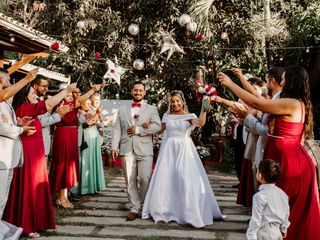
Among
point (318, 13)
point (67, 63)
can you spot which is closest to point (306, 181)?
point (318, 13)

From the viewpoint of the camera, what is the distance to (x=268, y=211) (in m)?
3.33

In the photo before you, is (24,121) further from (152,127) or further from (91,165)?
(91,165)

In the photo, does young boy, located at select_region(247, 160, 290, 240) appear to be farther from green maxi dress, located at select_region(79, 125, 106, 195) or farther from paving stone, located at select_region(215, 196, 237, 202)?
green maxi dress, located at select_region(79, 125, 106, 195)

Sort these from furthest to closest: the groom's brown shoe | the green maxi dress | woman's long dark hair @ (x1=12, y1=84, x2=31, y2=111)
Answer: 1. the green maxi dress
2. the groom's brown shoe
3. woman's long dark hair @ (x1=12, y1=84, x2=31, y2=111)

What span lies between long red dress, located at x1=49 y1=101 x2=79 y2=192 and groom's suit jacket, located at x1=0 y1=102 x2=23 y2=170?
233cm

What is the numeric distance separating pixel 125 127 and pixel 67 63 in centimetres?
996

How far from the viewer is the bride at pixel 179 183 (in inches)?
220

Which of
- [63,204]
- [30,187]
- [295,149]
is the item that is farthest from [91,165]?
[295,149]

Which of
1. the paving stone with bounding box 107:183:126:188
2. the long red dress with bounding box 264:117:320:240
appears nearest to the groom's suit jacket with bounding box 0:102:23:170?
the long red dress with bounding box 264:117:320:240

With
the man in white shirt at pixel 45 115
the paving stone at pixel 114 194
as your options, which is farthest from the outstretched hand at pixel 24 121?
the paving stone at pixel 114 194

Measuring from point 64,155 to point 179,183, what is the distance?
203cm

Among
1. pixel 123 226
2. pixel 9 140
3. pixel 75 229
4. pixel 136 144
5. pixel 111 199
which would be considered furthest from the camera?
pixel 111 199

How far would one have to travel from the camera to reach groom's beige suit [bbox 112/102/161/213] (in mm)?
6008

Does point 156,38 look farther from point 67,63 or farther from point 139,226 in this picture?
point 139,226
